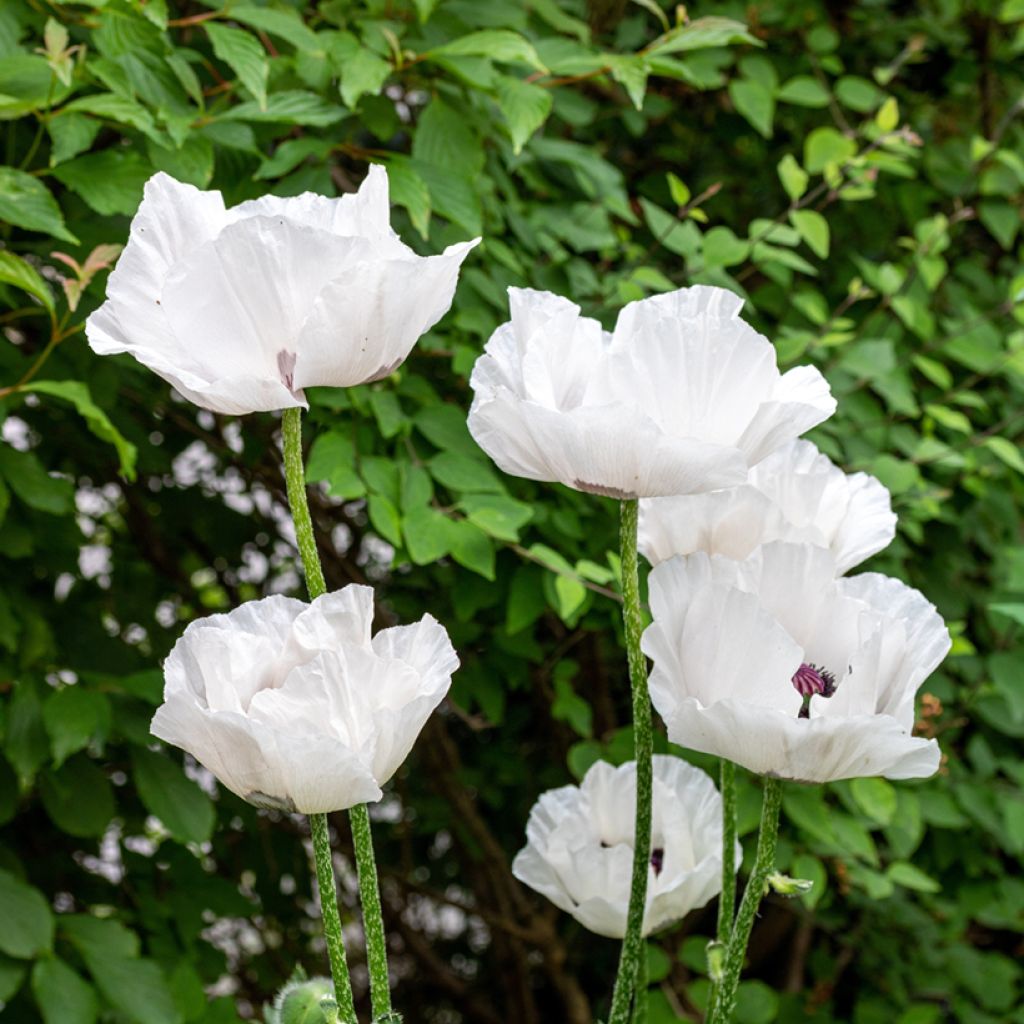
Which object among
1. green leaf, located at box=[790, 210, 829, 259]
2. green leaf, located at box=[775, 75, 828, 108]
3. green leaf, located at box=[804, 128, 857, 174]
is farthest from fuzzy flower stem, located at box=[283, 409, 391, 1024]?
green leaf, located at box=[775, 75, 828, 108]

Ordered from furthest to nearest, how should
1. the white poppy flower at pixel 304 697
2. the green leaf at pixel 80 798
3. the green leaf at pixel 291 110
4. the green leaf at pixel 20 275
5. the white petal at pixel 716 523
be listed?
the green leaf at pixel 80 798
the green leaf at pixel 291 110
the green leaf at pixel 20 275
the white petal at pixel 716 523
the white poppy flower at pixel 304 697

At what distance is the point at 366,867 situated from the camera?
1.53 feet

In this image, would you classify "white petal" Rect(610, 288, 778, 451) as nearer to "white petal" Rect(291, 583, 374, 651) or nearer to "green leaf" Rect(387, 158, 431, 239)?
"white petal" Rect(291, 583, 374, 651)

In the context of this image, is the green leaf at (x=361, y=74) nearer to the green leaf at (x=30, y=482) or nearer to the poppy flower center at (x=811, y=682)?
the green leaf at (x=30, y=482)

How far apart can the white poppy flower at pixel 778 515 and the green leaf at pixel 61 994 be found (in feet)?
2.18

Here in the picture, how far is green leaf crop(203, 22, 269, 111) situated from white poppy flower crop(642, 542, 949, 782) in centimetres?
50

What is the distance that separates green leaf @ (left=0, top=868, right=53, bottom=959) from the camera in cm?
101

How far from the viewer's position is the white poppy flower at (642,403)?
18.6 inches

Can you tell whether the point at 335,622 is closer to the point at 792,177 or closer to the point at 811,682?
the point at 811,682

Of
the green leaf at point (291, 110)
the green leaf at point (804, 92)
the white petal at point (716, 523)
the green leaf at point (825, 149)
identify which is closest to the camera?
the white petal at point (716, 523)

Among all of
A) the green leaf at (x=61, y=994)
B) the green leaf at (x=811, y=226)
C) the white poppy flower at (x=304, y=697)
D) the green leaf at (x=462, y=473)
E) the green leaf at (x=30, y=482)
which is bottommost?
the green leaf at (x=61, y=994)

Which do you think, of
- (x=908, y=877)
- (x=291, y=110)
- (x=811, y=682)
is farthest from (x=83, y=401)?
(x=908, y=877)

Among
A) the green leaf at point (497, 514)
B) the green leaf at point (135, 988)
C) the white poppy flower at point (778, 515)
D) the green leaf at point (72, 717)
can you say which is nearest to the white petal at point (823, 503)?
the white poppy flower at point (778, 515)

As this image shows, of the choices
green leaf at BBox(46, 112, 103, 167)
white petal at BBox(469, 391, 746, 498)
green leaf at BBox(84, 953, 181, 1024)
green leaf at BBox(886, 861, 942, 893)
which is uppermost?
white petal at BBox(469, 391, 746, 498)
